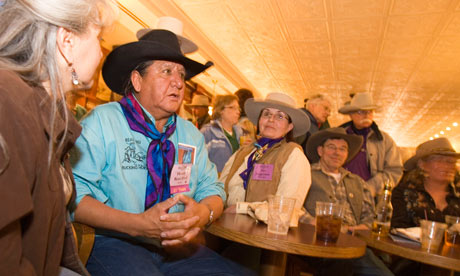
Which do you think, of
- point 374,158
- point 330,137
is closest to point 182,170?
point 330,137

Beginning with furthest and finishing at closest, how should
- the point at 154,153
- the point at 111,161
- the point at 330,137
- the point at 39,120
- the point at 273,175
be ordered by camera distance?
the point at 330,137, the point at 273,175, the point at 154,153, the point at 111,161, the point at 39,120

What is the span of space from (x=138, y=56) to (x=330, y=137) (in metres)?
1.97

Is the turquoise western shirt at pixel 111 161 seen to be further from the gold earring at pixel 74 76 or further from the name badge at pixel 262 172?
the name badge at pixel 262 172

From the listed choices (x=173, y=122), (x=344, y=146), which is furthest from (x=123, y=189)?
(x=344, y=146)

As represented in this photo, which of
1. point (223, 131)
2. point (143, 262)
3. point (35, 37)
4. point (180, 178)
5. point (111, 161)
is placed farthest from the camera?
point (223, 131)

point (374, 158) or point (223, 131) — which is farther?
point (223, 131)

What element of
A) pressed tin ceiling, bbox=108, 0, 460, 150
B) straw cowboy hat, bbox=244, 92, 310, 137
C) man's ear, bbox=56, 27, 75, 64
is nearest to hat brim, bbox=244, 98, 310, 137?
straw cowboy hat, bbox=244, 92, 310, 137

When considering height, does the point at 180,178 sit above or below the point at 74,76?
below

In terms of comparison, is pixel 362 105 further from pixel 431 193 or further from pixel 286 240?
pixel 286 240

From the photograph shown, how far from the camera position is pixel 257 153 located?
2646mm

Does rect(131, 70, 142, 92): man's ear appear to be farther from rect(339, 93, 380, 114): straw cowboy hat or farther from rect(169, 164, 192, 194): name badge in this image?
rect(339, 93, 380, 114): straw cowboy hat

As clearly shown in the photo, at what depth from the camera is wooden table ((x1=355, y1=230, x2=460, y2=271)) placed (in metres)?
1.58

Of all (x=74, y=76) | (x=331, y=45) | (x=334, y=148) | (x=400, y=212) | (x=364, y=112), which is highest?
(x=331, y=45)

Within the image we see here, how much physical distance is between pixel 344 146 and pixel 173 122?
70.0 inches
